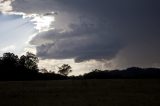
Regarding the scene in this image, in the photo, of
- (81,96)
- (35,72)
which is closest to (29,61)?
(35,72)

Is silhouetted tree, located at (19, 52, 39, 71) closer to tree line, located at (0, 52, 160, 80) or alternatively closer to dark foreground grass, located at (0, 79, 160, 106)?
tree line, located at (0, 52, 160, 80)

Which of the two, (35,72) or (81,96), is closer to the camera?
(81,96)

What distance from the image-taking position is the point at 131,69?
115m

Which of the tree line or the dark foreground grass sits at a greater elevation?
the tree line

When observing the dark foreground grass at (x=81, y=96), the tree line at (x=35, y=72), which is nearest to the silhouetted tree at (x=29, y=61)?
the tree line at (x=35, y=72)

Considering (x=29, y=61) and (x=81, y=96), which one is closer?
(x=81, y=96)

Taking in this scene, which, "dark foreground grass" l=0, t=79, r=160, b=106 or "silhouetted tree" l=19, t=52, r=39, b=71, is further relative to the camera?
"silhouetted tree" l=19, t=52, r=39, b=71

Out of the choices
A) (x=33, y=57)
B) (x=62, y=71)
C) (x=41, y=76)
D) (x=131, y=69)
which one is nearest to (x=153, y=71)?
(x=131, y=69)

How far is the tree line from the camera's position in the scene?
91.0 meters

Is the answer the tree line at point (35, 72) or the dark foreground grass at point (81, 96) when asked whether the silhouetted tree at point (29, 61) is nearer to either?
the tree line at point (35, 72)

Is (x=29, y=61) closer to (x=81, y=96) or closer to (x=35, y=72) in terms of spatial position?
(x=35, y=72)

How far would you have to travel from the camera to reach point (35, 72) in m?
108

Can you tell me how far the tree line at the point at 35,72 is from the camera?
9100 centimetres

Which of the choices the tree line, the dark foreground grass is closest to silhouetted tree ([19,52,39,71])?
the tree line
